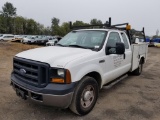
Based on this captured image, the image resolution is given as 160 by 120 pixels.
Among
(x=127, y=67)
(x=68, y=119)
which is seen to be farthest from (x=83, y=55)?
(x=127, y=67)

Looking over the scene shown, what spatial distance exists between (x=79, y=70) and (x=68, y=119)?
1020 millimetres

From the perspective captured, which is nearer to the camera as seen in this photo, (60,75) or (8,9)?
(60,75)

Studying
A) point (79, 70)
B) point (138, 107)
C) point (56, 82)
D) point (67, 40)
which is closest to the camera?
point (56, 82)

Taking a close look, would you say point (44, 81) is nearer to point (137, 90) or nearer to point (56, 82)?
point (56, 82)

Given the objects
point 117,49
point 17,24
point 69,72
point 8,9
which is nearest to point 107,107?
point 117,49

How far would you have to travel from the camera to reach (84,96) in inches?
140

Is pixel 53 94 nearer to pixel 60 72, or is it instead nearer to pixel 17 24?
pixel 60 72

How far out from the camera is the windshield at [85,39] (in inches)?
166

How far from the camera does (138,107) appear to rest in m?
4.11

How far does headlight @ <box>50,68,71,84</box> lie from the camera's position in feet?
10.0

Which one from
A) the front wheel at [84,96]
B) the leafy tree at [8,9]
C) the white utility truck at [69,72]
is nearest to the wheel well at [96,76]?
the white utility truck at [69,72]

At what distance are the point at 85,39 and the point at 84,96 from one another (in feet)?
5.21

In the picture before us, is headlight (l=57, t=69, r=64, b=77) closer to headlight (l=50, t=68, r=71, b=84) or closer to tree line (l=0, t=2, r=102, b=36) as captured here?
headlight (l=50, t=68, r=71, b=84)

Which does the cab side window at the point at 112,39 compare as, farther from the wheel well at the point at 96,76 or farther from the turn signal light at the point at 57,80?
the turn signal light at the point at 57,80
